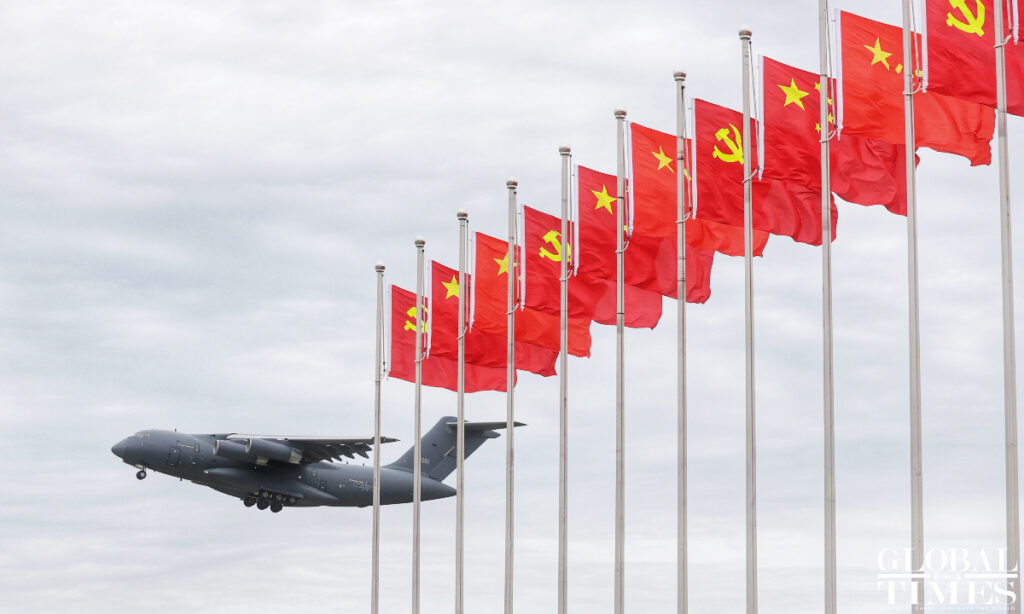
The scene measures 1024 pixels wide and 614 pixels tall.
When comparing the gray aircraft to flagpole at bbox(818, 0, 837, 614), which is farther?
the gray aircraft

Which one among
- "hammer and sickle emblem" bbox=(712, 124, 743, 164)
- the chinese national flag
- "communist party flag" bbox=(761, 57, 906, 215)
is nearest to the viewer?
"communist party flag" bbox=(761, 57, 906, 215)

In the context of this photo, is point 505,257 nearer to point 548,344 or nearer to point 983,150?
point 548,344

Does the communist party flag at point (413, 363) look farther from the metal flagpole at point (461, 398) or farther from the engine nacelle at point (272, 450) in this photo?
the engine nacelle at point (272, 450)

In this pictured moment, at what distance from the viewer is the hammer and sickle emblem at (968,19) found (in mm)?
24109

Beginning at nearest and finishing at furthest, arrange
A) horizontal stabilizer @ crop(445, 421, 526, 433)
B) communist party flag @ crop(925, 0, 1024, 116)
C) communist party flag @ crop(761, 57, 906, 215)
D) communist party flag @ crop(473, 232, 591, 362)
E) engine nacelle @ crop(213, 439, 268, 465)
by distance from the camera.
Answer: communist party flag @ crop(925, 0, 1024, 116)
communist party flag @ crop(761, 57, 906, 215)
communist party flag @ crop(473, 232, 591, 362)
horizontal stabilizer @ crop(445, 421, 526, 433)
engine nacelle @ crop(213, 439, 268, 465)

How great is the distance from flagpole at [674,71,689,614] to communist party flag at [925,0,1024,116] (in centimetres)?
606

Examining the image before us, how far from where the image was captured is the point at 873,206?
2697 centimetres

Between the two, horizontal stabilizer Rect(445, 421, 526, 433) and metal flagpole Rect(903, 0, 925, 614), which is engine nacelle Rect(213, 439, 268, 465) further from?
metal flagpole Rect(903, 0, 925, 614)

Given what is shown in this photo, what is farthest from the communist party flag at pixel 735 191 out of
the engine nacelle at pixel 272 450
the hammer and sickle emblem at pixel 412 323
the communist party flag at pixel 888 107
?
the engine nacelle at pixel 272 450

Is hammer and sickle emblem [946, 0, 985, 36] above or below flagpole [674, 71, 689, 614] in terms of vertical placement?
above

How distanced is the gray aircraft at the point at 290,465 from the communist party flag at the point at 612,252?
2844cm

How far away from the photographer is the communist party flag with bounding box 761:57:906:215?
87.1 feet

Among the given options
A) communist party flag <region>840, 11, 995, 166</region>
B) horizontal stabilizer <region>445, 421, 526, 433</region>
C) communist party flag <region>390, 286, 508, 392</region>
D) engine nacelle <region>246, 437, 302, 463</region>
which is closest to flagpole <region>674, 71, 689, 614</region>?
communist party flag <region>840, 11, 995, 166</region>

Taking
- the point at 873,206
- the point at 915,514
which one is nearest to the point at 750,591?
the point at 915,514
